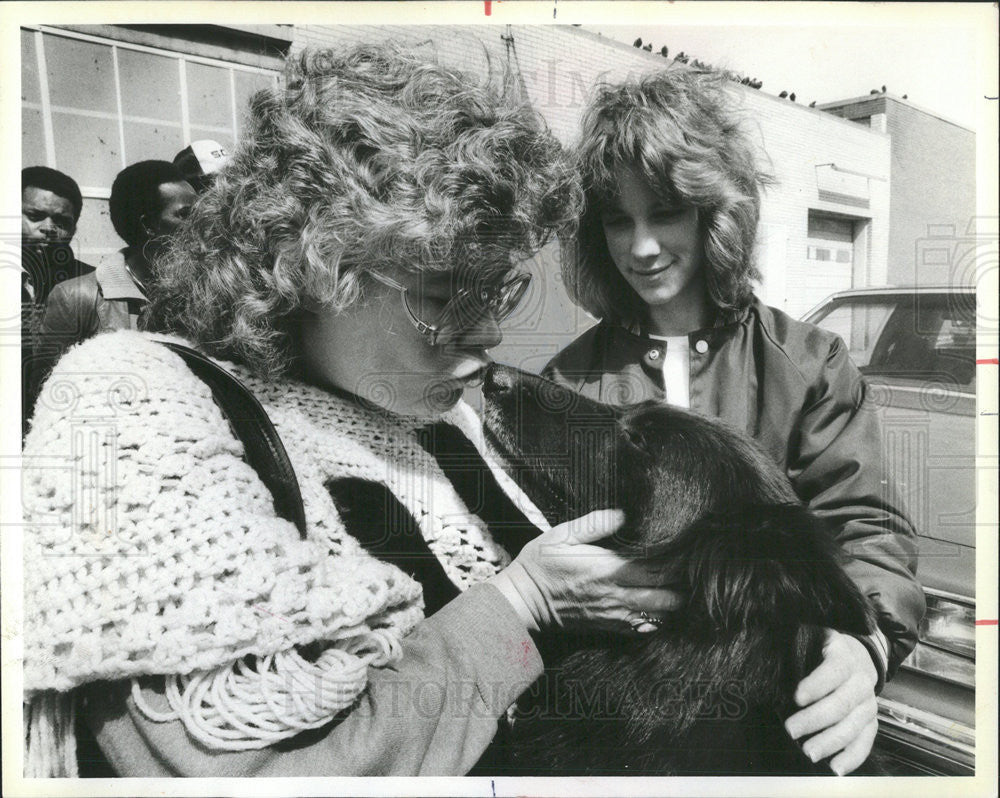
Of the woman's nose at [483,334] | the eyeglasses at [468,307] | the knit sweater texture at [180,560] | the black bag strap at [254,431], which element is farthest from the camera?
the woman's nose at [483,334]

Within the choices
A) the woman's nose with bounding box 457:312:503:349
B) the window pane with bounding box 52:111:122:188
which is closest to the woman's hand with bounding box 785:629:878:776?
the woman's nose with bounding box 457:312:503:349

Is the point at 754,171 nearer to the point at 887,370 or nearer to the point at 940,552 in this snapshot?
the point at 887,370

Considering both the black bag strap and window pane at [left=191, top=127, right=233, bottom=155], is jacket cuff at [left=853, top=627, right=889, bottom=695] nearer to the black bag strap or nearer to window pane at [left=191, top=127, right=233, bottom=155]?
the black bag strap

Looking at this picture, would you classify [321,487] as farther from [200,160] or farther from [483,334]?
[200,160]

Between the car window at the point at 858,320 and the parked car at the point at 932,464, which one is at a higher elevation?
the car window at the point at 858,320

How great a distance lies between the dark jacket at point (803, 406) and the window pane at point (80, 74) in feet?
4.64

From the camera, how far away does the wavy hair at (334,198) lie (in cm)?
177

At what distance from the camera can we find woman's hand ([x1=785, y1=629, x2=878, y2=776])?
200cm

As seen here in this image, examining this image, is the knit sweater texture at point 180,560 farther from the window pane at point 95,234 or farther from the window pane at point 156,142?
the window pane at point 156,142

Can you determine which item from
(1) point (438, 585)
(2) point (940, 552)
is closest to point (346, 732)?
(1) point (438, 585)

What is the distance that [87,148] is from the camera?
208cm

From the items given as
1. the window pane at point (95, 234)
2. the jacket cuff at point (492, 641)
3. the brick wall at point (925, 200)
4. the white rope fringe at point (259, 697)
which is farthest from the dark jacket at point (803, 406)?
the window pane at point (95, 234)

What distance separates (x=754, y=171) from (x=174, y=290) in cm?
158

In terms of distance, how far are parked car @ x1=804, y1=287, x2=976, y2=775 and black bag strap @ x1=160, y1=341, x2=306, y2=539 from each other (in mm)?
1499
